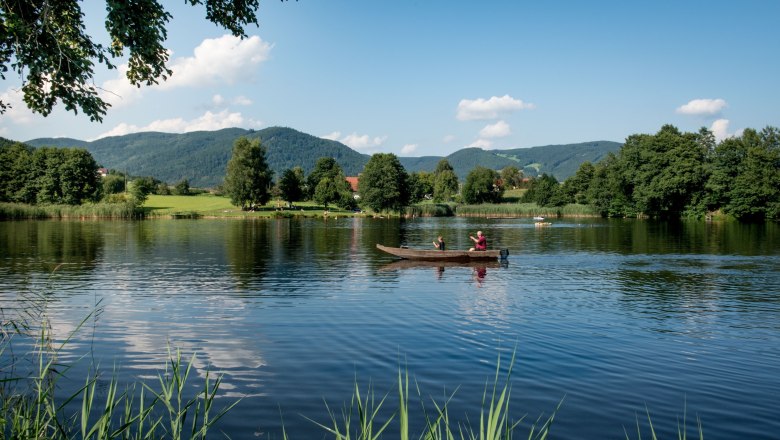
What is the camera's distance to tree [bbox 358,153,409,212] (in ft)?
371

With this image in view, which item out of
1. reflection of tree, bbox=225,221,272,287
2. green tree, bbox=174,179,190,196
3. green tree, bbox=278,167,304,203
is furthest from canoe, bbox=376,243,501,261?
green tree, bbox=174,179,190,196

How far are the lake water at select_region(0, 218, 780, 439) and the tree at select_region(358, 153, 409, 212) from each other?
80.1 meters

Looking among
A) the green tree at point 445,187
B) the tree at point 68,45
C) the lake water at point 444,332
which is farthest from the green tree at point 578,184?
the tree at point 68,45

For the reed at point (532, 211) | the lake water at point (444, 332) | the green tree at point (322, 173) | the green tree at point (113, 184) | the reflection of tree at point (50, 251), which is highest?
the green tree at point (322, 173)

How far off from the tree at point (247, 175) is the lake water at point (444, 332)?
2896 inches

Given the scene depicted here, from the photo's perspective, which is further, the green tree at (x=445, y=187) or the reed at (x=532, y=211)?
the green tree at (x=445, y=187)

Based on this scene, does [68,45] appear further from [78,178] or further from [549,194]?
[549,194]

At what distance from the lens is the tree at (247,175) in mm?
105625

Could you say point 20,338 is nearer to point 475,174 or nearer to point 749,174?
point 749,174

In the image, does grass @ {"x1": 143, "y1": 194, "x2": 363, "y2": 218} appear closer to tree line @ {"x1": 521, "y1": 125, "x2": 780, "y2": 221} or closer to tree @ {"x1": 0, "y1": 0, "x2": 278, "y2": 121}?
tree line @ {"x1": 521, "y1": 125, "x2": 780, "y2": 221}

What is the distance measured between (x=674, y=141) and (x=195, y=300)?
94.3 m

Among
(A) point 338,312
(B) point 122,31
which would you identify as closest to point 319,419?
(B) point 122,31

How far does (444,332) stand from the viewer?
15.5 m

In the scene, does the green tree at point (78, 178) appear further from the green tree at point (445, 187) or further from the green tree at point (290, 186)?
the green tree at point (445, 187)
